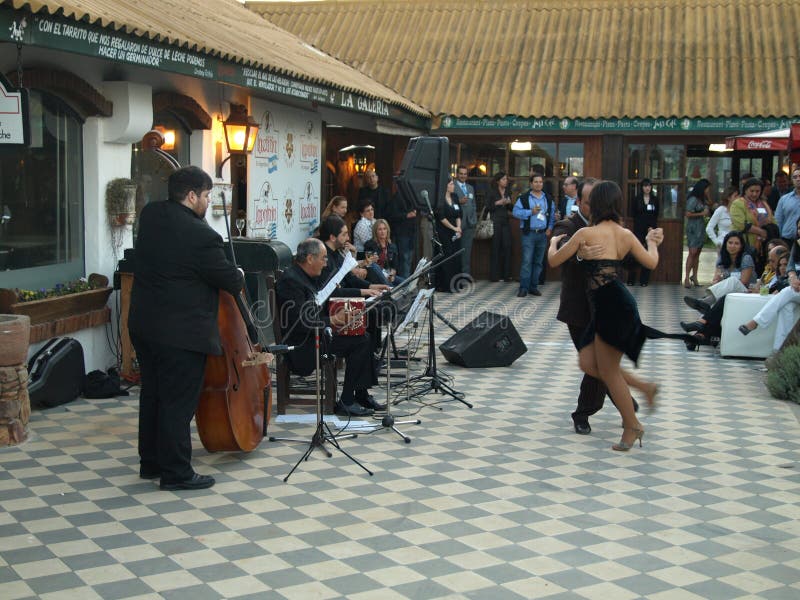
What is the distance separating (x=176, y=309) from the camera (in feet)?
18.3

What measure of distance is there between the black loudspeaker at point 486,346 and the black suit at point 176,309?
4.10m

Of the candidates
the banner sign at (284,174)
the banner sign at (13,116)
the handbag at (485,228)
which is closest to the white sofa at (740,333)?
the banner sign at (284,174)

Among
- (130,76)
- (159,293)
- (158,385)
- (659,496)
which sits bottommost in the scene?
(659,496)

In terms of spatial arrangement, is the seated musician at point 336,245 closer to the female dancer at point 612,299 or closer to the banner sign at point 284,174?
the female dancer at point 612,299

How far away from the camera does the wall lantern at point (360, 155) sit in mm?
16453

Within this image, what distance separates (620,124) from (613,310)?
397 inches

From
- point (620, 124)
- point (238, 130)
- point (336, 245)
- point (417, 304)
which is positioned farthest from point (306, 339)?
point (620, 124)

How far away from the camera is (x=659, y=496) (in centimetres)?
578

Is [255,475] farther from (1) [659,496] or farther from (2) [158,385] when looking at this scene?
(1) [659,496]

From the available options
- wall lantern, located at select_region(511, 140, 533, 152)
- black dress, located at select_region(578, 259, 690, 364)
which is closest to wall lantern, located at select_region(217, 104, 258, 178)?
black dress, located at select_region(578, 259, 690, 364)

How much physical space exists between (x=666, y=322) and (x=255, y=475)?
25.0 ft

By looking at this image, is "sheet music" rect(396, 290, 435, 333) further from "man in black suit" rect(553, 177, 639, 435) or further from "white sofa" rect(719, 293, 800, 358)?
"white sofa" rect(719, 293, 800, 358)

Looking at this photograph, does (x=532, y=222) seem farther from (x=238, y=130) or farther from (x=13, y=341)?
(x=13, y=341)

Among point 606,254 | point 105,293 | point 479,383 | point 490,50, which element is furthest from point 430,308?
point 490,50
